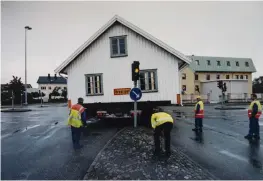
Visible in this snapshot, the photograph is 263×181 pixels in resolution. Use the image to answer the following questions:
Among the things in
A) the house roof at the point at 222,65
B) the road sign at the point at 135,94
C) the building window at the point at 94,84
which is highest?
the house roof at the point at 222,65

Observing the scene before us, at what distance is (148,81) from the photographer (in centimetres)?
1440

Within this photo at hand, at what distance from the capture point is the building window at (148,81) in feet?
47.0

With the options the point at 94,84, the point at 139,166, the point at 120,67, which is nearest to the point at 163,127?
the point at 139,166

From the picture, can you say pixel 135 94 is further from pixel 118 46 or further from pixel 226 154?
pixel 118 46

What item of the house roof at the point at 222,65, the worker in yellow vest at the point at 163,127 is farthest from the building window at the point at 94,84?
the house roof at the point at 222,65

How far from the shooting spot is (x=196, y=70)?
185 ft

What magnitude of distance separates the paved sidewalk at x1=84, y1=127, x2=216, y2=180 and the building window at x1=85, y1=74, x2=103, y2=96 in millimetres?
8818

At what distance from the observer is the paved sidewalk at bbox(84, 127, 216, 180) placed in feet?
14.1

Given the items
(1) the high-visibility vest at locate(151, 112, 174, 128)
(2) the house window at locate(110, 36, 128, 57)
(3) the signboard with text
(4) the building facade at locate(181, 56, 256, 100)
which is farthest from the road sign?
(4) the building facade at locate(181, 56, 256, 100)

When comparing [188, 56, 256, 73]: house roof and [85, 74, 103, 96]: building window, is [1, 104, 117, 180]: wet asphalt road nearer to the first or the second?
[85, 74, 103, 96]: building window

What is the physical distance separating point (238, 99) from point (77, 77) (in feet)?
110

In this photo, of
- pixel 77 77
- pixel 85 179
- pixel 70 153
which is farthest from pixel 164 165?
pixel 77 77

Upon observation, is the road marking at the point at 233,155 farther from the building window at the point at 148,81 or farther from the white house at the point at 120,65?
the building window at the point at 148,81

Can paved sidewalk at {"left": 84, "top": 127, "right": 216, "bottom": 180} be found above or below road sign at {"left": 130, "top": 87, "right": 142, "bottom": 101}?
below
